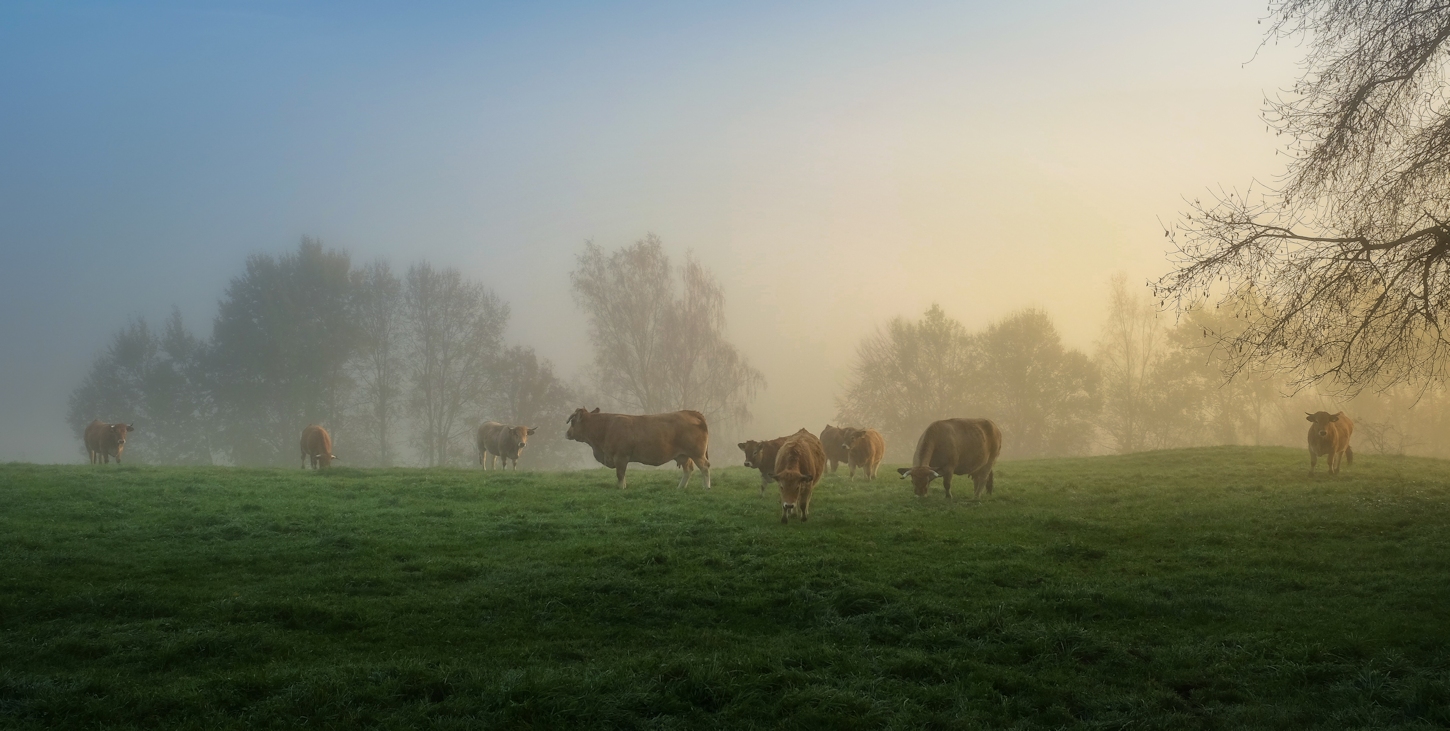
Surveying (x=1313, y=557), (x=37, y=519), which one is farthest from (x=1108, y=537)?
(x=37, y=519)

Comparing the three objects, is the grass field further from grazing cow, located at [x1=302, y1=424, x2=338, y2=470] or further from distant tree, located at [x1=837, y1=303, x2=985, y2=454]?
distant tree, located at [x1=837, y1=303, x2=985, y2=454]

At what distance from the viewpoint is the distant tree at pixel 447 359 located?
5550cm

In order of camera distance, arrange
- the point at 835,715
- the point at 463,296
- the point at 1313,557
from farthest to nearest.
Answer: the point at 463,296
the point at 1313,557
the point at 835,715

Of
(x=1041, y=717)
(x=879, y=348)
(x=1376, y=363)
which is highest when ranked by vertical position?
(x=879, y=348)

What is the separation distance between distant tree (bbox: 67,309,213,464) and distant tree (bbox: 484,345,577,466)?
18844mm

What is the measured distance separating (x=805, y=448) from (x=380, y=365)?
153 feet

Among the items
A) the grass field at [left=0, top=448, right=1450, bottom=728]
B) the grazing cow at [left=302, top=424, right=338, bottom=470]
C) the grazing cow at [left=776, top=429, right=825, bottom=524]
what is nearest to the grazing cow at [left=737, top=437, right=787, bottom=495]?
the grass field at [left=0, top=448, right=1450, bottom=728]

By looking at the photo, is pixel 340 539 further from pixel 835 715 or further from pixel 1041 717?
pixel 1041 717

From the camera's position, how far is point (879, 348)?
200 feet

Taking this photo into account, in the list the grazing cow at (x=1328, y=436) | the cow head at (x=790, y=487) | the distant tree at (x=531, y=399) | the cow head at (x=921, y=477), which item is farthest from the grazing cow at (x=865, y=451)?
the distant tree at (x=531, y=399)

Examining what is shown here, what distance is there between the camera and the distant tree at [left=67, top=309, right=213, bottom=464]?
183 ft

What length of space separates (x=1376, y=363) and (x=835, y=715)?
39.9ft

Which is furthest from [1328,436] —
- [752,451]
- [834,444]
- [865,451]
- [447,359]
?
[447,359]

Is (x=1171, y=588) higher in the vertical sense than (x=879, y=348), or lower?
lower
